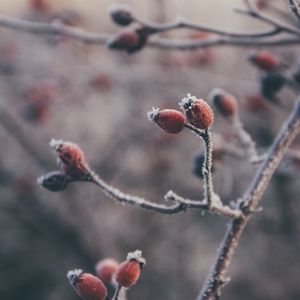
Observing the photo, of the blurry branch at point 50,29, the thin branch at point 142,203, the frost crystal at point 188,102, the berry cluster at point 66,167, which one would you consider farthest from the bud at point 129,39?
the frost crystal at point 188,102

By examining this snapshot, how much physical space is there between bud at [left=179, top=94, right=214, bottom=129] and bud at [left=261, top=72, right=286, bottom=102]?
1257 millimetres

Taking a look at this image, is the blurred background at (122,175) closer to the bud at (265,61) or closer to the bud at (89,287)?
the bud at (265,61)

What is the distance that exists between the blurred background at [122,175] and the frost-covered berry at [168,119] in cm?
303

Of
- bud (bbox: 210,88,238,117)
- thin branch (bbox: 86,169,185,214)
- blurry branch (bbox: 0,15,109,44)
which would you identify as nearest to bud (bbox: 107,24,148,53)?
blurry branch (bbox: 0,15,109,44)

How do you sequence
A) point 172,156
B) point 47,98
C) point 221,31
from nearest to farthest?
point 221,31
point 47,98
point 172,156

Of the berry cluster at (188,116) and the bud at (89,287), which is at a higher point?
the berry cluster at (188,116)

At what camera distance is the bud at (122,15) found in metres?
2.38

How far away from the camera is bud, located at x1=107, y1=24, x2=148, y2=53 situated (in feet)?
7.70

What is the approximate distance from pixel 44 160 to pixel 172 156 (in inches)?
63.3

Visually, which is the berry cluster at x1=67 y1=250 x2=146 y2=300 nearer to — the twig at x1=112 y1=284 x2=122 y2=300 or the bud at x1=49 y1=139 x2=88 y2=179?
the twig at x1=112 y1=284 x2=122 y2=300

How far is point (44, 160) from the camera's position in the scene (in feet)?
19.5

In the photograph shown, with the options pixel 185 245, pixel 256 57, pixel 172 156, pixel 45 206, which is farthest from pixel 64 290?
pixel 256 57

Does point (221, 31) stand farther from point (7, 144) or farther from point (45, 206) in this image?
point (7, 144)

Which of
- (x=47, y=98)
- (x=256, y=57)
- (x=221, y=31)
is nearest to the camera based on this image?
(x=221, y=31)
